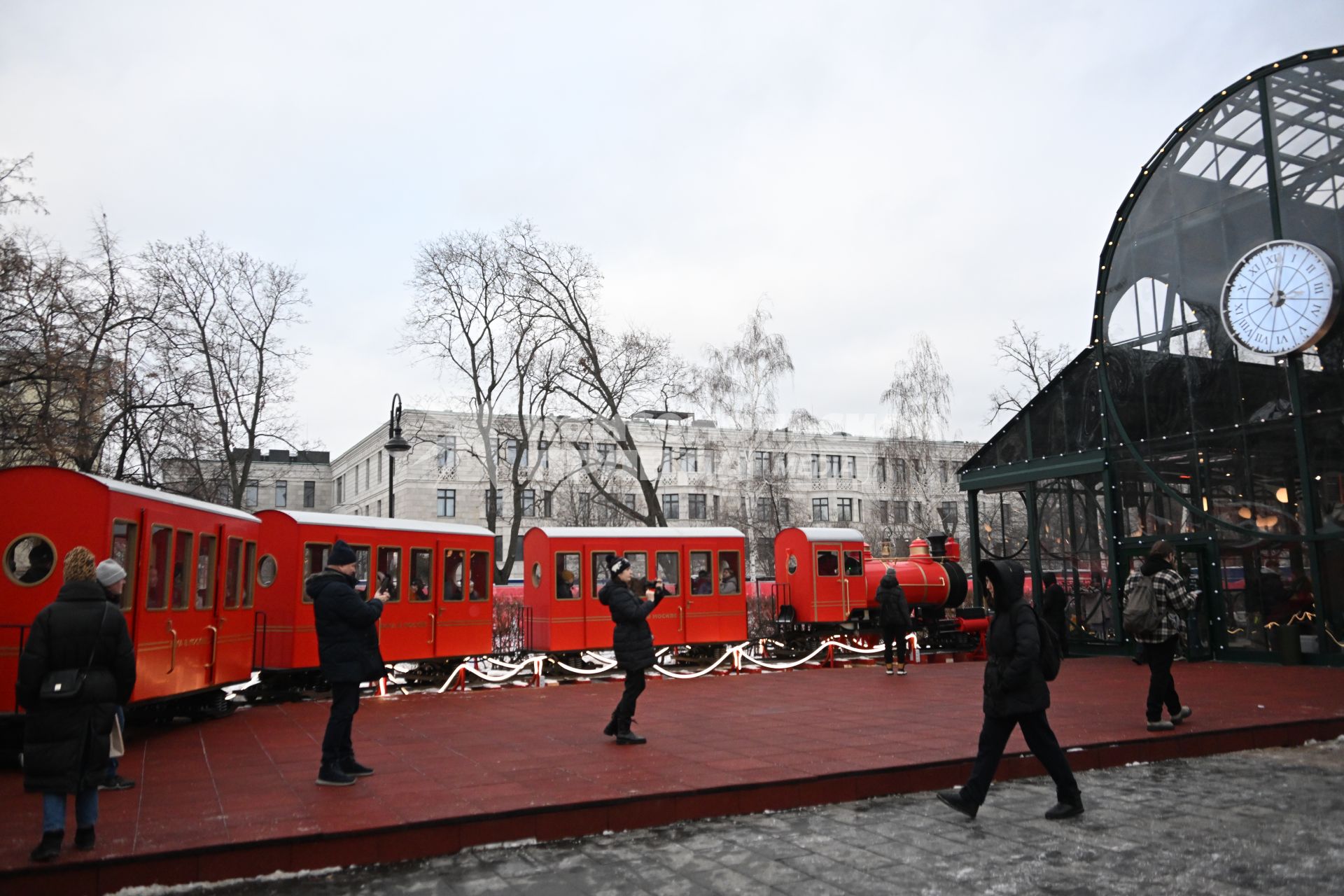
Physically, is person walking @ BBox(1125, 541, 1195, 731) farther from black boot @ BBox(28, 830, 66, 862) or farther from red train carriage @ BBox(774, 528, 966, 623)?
red train carriage @ BBox(774, 528, 966, 623)

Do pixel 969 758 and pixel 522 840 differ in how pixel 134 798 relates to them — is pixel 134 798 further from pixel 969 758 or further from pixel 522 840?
pixel 969 758

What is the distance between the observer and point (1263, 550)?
1836 cm

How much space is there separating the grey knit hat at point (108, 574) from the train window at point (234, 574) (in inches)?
232

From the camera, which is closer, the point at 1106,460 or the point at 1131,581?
the point at 1131,581

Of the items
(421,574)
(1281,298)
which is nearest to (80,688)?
(421,574)

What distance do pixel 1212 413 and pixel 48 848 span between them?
1982cm

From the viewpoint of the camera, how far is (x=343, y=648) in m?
7.94

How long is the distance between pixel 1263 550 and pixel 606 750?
15.0 meters

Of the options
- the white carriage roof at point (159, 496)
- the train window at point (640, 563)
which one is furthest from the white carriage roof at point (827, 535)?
the white carriage roof at point (159, 496)

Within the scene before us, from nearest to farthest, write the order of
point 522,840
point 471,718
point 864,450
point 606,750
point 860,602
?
point 522,840
point 606,750
point 471,718
point 860,602
point 864,450

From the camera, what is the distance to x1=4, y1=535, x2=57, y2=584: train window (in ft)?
29.7

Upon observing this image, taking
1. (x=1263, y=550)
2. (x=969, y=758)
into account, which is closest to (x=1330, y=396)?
(x=1263, y=550)

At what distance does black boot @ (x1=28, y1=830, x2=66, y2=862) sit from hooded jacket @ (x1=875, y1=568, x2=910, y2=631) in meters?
14.1

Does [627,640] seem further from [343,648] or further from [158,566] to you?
[158,566]
